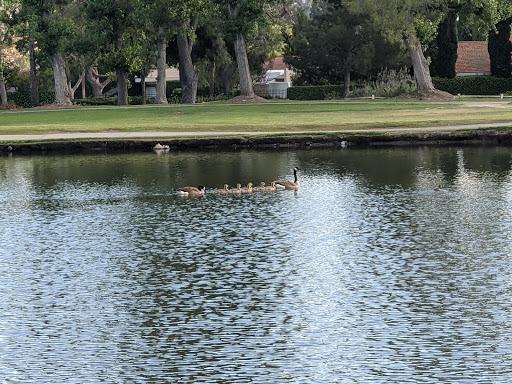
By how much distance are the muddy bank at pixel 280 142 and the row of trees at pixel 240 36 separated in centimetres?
2162

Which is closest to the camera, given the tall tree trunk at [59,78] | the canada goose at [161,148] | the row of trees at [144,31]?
the canada goose at [161,148]

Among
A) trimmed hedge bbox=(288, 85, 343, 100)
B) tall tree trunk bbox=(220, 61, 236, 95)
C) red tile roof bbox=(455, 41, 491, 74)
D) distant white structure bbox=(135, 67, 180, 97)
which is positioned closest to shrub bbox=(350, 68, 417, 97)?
trimmed hedge bbox=(288, 85, 343, 100)

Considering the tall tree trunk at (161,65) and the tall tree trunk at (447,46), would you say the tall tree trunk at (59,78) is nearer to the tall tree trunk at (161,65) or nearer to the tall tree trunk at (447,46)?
the tall tree trunk at (161,65)

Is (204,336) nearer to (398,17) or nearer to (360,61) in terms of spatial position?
(398,17)

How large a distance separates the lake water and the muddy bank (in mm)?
11654

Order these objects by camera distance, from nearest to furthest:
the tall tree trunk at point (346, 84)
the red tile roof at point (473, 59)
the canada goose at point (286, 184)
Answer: the canada goose at point (286, 184), the tall tree trunk at point (346, 84), the red tile roof at point (473, 59)

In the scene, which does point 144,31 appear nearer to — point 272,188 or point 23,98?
point 23,98

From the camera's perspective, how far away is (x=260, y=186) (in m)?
33.3

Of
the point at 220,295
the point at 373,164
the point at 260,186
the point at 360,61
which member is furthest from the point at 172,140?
the point at 360,61

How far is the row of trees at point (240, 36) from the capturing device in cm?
6894

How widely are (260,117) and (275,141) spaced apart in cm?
1079

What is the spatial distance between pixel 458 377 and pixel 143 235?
13.0m

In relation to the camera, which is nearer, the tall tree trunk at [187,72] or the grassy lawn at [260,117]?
the grassy lawn at [260,117]

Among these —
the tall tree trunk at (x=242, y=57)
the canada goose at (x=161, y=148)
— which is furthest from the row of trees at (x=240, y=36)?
the canada goose at (x=161, y=148)
